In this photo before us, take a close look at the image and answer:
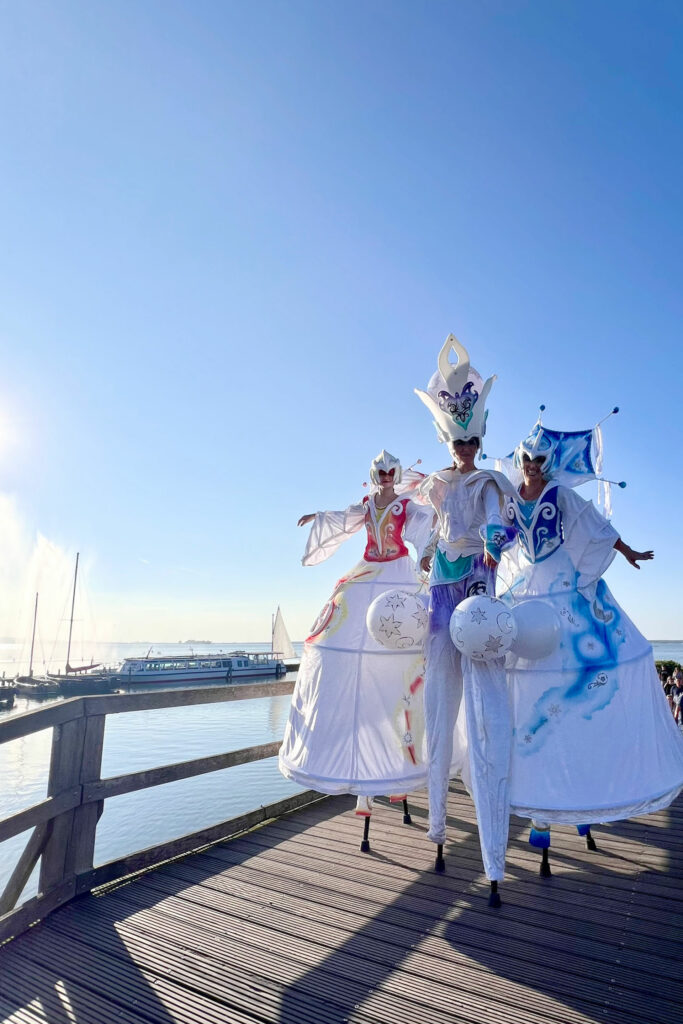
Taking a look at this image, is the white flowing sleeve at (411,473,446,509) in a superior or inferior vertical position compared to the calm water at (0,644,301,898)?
superior

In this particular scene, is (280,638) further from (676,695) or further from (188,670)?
(676,695)

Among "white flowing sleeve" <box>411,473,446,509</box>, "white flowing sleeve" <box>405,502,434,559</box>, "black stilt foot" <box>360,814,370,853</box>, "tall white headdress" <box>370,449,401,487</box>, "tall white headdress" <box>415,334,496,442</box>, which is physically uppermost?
"tall white headdress" <box>415,334,496,442</box>

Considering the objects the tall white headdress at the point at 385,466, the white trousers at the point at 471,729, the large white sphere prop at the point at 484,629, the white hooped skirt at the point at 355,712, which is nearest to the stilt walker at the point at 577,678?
the white trousers at the point at 471,729

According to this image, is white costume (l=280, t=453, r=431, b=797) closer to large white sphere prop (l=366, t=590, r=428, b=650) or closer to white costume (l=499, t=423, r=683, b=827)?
large white sphere prop (l=366, t=590, r=428, b=650)

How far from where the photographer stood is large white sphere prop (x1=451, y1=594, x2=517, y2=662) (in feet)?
9.89

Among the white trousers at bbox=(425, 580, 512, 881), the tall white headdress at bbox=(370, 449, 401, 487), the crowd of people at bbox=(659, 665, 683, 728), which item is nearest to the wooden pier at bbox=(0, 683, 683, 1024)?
the white trousers at bbox=(425, 580, 512, 881)

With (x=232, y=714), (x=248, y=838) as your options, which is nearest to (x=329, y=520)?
(x=248, y=838)

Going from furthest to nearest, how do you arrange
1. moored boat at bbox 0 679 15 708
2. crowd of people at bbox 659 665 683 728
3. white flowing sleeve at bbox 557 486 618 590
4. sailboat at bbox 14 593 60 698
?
1. sailboat at bbox 14 593 60 698
2. moored boat at bbox 0 679 15 708
3. crowd of people at bbox 659 665 683 728
4. white flowing sleeve at bbox 557 486 618 590

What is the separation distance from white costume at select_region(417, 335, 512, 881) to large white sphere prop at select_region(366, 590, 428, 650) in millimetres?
94

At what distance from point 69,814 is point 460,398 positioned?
3.12 meters

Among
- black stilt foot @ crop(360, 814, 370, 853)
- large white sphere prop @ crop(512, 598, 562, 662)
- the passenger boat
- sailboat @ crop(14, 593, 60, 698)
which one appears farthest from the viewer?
the passenger boat

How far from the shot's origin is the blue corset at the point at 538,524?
3570 millimetres

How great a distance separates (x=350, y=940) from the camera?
2557mm

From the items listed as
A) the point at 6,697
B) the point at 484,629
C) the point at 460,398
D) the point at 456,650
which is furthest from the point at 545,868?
the point at 6,697
